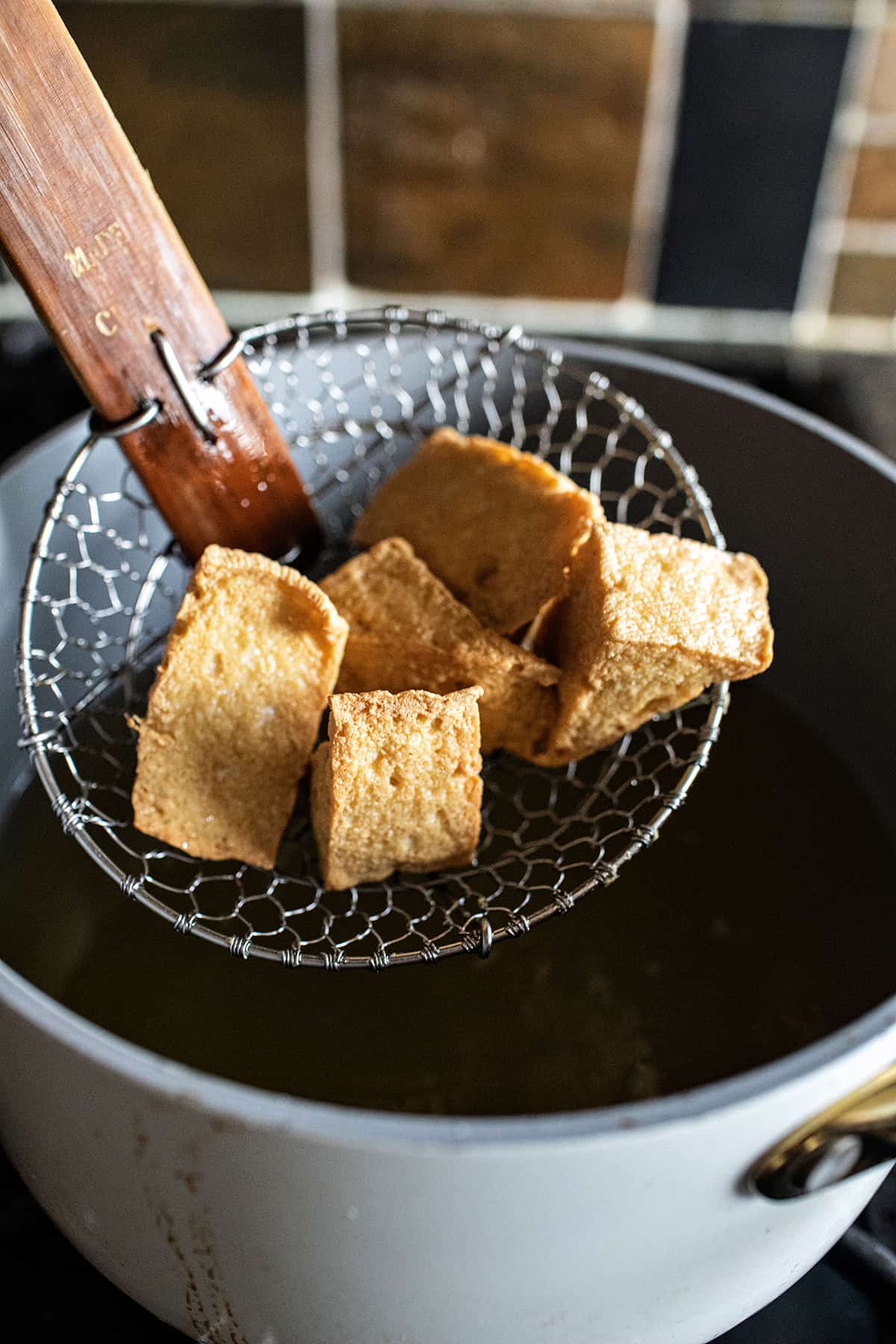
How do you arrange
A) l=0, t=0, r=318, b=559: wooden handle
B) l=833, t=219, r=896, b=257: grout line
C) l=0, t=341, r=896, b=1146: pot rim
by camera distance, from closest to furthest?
l=0, t=341, r=896, b=1146: pot rim, l=0, t=0, r=318, b=559: wooden handle, l=833, t=219, r=896, b=257: grout line

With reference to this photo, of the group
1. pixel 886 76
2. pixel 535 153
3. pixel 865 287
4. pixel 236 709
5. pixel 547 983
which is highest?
pixel 886 76

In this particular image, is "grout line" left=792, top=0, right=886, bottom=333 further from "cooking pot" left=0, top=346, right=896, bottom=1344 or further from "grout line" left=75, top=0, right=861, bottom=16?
"cooking pot" left=0, top=346, right=896, bottom=1344

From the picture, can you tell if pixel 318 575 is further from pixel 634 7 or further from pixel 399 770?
pixel 634 7

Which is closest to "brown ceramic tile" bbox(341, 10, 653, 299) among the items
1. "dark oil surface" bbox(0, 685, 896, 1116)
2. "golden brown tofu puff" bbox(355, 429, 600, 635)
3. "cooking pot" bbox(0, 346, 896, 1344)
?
"golden brown tofu puff" bbox(355, 429, 600, 635)

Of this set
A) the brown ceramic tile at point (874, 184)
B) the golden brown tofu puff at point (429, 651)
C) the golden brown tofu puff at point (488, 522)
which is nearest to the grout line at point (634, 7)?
the brown ceramic tile at point (874, 184)

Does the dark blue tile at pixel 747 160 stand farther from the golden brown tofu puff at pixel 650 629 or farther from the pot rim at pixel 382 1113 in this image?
the pot rim at pixel 382 1113

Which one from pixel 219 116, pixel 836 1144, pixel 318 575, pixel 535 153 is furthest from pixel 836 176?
pixel 836 1144
